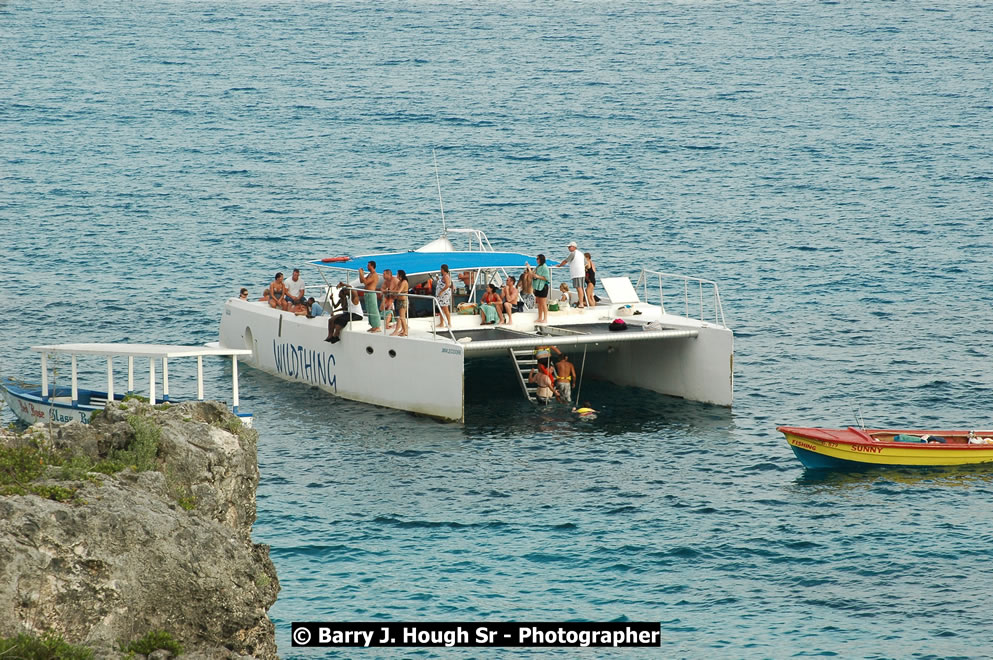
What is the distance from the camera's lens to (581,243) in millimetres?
55812

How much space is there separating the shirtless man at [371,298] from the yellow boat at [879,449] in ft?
33.7

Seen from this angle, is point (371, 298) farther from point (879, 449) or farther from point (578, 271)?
point (879, 449)

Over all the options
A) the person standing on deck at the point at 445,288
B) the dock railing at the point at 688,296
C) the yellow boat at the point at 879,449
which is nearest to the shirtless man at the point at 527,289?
the person standing on deck at the point at 445,288

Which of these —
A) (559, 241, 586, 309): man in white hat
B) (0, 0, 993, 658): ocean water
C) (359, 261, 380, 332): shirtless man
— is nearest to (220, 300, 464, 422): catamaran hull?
(359, 261, 380, 332): shirtless man

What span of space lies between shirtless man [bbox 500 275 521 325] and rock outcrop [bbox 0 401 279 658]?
57.0 ft

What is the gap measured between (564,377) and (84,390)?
1107 cm

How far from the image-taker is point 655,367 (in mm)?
34250

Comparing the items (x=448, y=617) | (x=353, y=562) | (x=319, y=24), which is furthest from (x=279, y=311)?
(x=319, y=24)

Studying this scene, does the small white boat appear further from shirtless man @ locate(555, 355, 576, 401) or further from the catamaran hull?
shirtless man @ locate(555, 355, 576, 401)

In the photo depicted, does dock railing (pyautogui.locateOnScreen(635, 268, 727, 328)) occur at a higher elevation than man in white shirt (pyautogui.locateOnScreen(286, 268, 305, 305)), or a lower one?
lower

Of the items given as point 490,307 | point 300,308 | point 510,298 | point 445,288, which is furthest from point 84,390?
point 510,298

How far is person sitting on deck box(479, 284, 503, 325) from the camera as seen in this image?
3341 centimetres

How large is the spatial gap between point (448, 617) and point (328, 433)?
10.9 m

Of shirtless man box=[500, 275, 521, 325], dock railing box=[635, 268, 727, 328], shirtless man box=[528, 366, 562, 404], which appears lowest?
shirtless man box=[528, 366, 562, 404]
